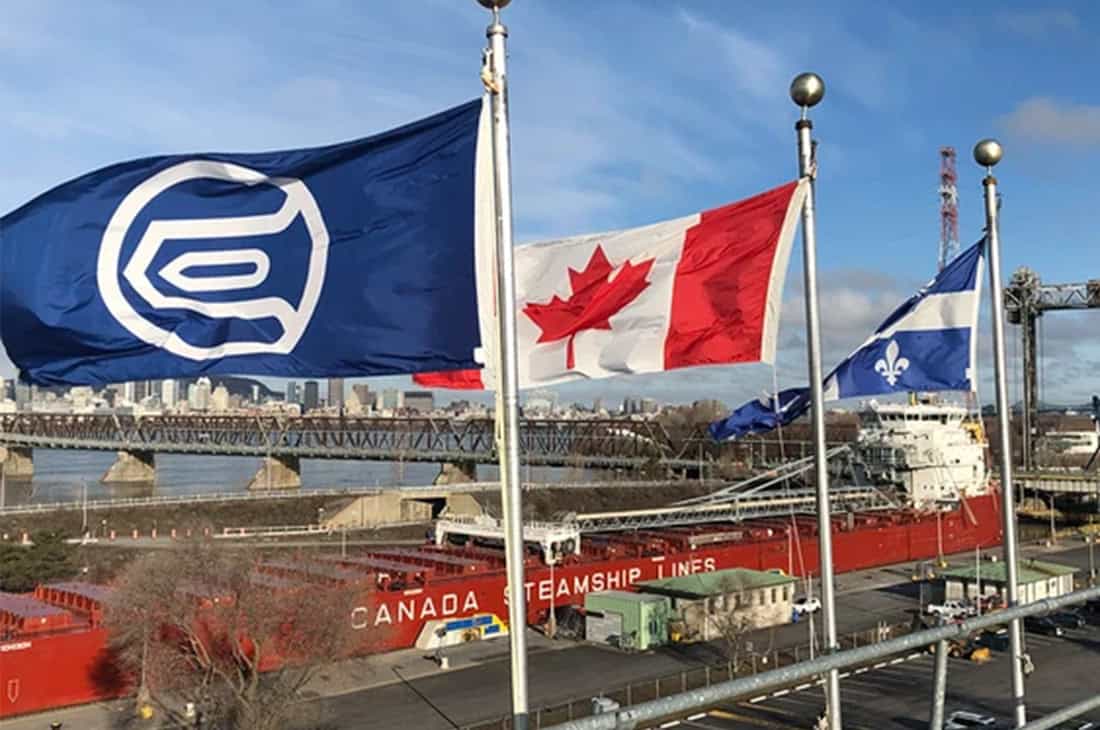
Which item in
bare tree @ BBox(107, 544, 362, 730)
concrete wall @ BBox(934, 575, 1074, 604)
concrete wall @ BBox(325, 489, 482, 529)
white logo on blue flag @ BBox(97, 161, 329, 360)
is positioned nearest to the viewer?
white logo on blue flag @ BBox(97, 161, 329, 360)

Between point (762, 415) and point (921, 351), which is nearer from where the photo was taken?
point (762, 415)

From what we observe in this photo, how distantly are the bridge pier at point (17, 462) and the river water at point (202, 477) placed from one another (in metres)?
1.37

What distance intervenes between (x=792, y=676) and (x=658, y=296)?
3.76 m

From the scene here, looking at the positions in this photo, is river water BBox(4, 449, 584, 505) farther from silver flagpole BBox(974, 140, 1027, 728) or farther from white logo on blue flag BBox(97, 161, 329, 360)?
silver flagpole BBox(974, 140, 1027, 728)

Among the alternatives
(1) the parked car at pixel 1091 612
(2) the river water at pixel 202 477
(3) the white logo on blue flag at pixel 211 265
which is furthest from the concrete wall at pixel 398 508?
(3) the white logo on blue flag at pixel 211 265

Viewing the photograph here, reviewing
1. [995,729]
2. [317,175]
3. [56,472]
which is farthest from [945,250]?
[56,472]

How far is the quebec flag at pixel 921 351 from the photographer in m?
8.34

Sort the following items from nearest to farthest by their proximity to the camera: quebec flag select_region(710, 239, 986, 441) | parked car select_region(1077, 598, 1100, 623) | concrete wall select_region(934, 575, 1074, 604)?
quebec flag select_region(710, 239, 986, 441)
parked car select_region(1077, 598, 1100, 623)
concrete wall select_region(934, 575, 1074, 604)

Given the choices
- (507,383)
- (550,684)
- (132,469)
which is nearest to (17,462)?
(132,469)

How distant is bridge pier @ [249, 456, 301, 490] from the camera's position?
80250 millimetres

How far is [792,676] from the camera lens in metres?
3.25

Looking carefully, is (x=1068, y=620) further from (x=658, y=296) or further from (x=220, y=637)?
(x=658, y=296)

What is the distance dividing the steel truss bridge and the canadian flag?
6550 centimetres

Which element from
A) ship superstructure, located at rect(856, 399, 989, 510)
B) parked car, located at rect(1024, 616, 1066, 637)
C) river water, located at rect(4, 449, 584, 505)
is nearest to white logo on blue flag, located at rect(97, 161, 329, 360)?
parked car, located at rect(1024, 616, 1066, 637)
